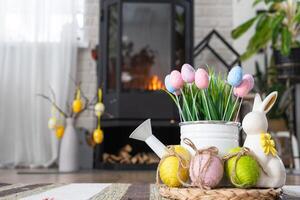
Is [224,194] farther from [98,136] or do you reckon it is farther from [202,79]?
[98,136]

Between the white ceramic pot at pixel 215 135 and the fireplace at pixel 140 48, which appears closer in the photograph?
the white ceramic pot at pixel 215 135

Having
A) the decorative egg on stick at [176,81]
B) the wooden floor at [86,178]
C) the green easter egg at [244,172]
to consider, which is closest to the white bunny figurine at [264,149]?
the green easter egg at [244,172]

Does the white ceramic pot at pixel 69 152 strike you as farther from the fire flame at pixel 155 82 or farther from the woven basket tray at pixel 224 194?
the woven basket tray at pixel 224 194

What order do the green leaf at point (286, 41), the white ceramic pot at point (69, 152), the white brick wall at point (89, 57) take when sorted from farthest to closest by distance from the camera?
the white brick wall at point (89, 57) → the green leaf at point (286, 41) → the white ceramic pot at point (69, 152)

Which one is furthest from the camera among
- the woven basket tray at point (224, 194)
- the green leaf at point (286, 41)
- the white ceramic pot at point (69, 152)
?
the green leaf at point (286, 41)

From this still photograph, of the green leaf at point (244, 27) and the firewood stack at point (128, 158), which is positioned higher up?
the green leaf at point (244, 27)

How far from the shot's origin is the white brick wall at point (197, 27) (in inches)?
105

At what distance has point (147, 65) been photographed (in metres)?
2.32

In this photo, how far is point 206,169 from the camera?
60cm

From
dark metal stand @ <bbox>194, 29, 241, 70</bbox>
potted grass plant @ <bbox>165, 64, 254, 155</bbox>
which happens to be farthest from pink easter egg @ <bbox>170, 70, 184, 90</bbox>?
dark metal stand @ <bbox>194, 29, 241, 70</bbox>

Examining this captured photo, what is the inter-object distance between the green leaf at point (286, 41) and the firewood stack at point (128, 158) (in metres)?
0.95

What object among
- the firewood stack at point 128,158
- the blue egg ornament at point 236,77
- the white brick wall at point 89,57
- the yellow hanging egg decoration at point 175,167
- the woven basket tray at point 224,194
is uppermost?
the white brick wall at point 89,57

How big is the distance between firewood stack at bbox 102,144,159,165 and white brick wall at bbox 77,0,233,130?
37cm

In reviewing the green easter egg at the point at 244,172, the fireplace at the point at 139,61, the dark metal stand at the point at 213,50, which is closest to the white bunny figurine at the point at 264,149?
the green easter egg at the point at 244,172
